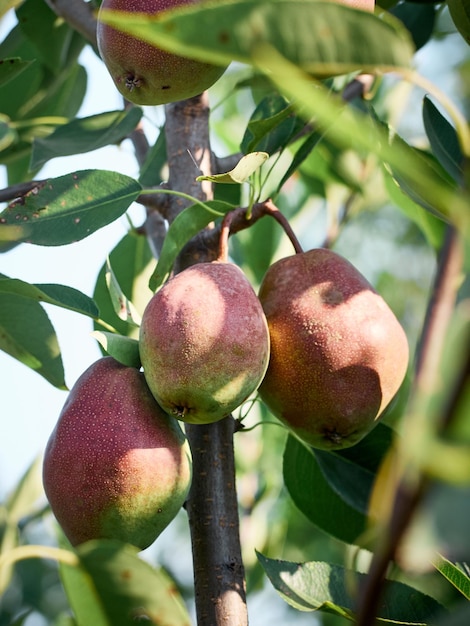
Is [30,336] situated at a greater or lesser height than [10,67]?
lesser

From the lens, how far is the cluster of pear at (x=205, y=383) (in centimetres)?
96

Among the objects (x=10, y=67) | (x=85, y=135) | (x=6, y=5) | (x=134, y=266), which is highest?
(x=6, y=5)

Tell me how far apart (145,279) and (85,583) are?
990mm

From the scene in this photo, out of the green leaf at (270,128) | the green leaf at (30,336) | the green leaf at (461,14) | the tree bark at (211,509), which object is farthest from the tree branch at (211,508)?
the green leaf at (461,14)

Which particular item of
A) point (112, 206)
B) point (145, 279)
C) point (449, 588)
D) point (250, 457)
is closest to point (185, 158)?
point (112, 206)

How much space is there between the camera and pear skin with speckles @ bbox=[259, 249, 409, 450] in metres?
1.05

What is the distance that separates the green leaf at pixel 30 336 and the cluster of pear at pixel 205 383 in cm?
12

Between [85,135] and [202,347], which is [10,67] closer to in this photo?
[85,135]

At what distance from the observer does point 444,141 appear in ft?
3.63

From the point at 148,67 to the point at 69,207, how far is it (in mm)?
210

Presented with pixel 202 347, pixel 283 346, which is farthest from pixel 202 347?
pixel 283 346

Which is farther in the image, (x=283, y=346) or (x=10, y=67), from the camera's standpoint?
(x=10, y=67)

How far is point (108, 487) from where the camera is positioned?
38.6 inches

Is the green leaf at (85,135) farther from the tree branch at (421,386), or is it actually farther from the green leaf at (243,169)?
the tree branch at (421,386)
